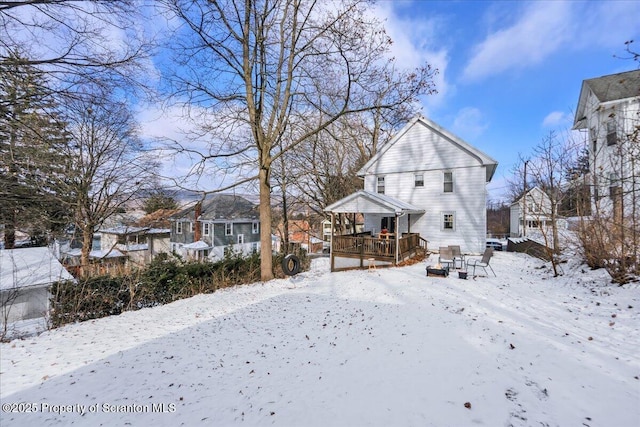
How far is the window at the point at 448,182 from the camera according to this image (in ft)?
53.1

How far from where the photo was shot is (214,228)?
88.8ft

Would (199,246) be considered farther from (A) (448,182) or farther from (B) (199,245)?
(A) (448,182)

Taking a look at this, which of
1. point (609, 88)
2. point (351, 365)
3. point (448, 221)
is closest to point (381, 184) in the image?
point (448, 221)

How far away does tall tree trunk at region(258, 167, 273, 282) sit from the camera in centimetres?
1108

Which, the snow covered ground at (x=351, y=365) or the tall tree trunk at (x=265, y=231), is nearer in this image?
the snow covered ground at (x=351, y=365)

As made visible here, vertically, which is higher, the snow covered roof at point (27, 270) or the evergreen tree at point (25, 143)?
the evergreen tree at point (25, 143)

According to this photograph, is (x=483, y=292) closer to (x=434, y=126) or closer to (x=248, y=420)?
(x=248, y=420)

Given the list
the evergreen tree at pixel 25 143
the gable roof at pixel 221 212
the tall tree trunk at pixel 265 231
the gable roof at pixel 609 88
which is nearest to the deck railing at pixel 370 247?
the tall tree trunk at pixel 265 231

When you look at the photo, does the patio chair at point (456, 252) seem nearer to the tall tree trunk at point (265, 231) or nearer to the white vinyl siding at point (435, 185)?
the white vinyl siding at point (435, 185)

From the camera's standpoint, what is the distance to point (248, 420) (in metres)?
2.99

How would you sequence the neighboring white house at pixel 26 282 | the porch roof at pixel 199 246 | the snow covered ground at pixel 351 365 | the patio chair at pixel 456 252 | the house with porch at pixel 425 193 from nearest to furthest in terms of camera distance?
1. the snow covered ground at pixel 351 365
2. the neighboring white house at pixel 26 282
3. the patio chair at pixel 456 252
4. the house with porch at pixel 425 193
5. the porch roof at pixel 199 246

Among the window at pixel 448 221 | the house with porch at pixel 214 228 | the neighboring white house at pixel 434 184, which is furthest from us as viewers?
the house with porch at pixel 214 228

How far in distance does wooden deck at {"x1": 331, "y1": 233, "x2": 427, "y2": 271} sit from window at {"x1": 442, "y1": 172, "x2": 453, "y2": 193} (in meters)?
4.73

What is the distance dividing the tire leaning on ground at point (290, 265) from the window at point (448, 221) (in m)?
10.3
